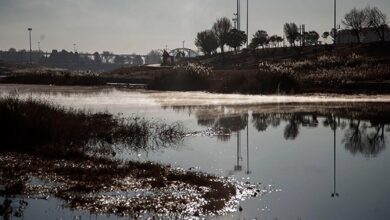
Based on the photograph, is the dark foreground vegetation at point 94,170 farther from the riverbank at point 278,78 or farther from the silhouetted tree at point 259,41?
the silhouetted tree at point 259,41

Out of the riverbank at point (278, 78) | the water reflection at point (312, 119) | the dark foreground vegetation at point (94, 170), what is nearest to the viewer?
the dark foreground vegetation at point (94, 170)

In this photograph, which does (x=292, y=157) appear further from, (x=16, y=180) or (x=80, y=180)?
(x=16, y=180)

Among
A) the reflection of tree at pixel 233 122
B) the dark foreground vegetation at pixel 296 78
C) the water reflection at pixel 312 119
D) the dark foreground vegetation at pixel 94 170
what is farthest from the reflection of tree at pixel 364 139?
the dark foreground vegetation at pixel 296 78

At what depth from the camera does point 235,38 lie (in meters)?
121

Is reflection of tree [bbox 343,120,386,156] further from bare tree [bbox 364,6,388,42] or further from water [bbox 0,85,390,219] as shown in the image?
bare tree [bbox 364,6,388,42]

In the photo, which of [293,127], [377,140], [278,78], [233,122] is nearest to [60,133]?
[233,122]

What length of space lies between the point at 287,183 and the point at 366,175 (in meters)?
2.95

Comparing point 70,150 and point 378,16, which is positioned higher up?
point 378,16

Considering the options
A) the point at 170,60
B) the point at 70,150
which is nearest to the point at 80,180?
the point at 70,150

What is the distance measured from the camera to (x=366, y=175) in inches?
630

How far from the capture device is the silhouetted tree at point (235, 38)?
396ft

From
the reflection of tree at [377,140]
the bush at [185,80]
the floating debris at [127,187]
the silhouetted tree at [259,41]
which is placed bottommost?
the floating debris at [127,187]

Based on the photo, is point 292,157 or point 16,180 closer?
point 16,180

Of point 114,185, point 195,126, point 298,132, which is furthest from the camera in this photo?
point 195,126
